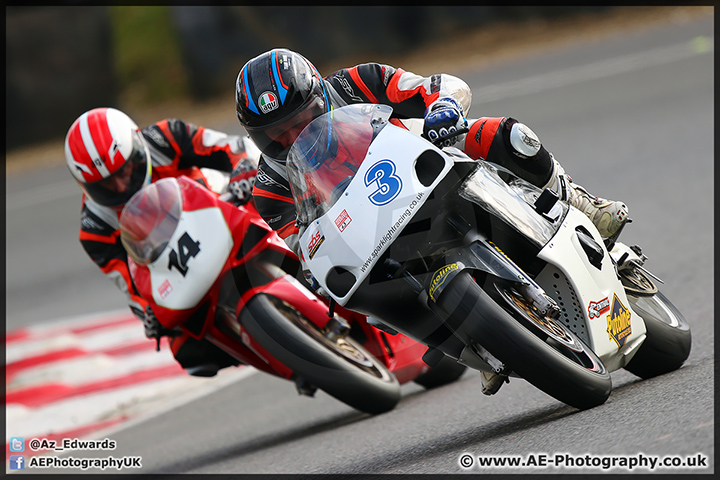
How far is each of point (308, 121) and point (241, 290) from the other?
1.24 metres

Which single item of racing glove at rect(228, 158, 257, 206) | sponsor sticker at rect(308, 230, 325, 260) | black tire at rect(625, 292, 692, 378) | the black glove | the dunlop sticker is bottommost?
the black glove

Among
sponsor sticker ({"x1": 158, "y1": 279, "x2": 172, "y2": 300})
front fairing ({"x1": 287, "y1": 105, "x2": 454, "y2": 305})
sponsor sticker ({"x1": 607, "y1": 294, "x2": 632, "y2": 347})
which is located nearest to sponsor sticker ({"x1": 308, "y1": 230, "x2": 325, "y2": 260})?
front fairing ({"x1": 287, "y1": 105, "x2": 454, "y2": 305})

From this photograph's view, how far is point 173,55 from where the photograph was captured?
17.0m

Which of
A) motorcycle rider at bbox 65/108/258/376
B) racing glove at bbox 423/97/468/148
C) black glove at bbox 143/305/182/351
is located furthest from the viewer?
motorcycle rider at bbox 65/108/258/376

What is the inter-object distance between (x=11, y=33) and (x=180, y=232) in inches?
512

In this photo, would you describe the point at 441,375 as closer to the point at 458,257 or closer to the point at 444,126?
the point at 458,257

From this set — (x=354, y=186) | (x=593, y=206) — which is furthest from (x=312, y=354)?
(x=593, y=206)

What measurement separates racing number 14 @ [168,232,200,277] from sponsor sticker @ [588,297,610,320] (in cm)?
211

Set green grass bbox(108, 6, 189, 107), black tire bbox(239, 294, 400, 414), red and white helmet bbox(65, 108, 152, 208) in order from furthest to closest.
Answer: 1. green grass bbox(108, 6, 189, 107)
2. red and white helmet bbox(65, 108, 152, 208)
3. black tire bbox(239, 294, 400, 414)

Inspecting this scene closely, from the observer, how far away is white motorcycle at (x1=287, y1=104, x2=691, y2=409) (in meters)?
3.30

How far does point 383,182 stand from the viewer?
340cm

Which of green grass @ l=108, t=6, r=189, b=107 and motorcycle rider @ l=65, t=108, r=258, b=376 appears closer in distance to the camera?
motorcycle rider @ l=65, t=108, r=258, b=376

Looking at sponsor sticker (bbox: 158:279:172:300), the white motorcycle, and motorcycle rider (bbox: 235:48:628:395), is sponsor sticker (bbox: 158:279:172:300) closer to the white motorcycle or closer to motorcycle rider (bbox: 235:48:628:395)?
motorcycle rider (bbox: 235:48:628:395)

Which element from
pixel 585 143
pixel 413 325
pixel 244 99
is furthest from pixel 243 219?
pixel 585 143
